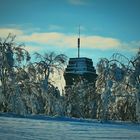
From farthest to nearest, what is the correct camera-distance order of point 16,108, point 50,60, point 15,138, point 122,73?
point 50,60 → point 122,73 → point 16,108 → point 15,138

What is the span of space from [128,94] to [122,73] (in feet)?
5.98

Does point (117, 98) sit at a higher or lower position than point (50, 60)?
lower

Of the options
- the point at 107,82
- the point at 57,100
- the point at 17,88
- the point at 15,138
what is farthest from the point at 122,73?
the point at 15,138

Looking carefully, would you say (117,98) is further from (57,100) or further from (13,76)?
(13,76)

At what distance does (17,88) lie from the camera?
2967 centimetres

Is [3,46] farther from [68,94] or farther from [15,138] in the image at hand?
[15,138]

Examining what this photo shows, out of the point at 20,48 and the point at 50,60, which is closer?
the point at 20,48

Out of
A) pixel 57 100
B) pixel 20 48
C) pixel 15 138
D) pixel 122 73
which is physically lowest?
pixel 15 138

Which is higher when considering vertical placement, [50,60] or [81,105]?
[50,60]

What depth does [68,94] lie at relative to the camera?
39.0m

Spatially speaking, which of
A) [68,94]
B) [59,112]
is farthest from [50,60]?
[59,112]

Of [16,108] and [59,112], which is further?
[59,112]

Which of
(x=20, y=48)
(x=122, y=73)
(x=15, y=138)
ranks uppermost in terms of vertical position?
(x=20, y=48)

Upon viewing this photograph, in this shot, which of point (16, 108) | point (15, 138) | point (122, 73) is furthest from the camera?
point (122, 73)
